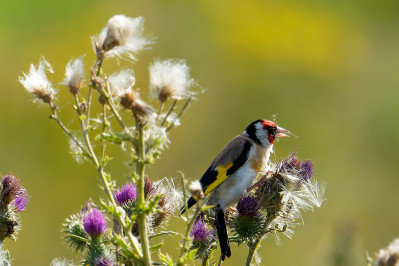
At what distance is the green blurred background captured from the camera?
620 cm

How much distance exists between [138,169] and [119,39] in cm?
36

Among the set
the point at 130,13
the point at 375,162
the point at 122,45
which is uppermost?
the point at 130,13

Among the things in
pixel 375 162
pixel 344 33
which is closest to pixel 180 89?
pixel 375 162

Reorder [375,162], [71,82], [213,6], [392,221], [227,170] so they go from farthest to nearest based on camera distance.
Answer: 1. [213,6]
2. [375,162]
3. [392,221]
4. [227,170]
5. [71,82]

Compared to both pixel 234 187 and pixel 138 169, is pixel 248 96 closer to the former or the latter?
pixel 234 187

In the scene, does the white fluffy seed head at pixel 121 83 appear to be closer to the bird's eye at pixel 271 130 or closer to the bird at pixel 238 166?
the bird at pixel 238 166

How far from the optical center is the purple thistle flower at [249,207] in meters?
2.42

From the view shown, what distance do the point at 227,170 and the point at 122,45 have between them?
131 cm

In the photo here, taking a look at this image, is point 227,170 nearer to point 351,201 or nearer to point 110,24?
point 110,24

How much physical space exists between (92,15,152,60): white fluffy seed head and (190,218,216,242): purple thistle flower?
0.69 m

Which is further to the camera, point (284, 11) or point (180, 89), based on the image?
point (284, 11)

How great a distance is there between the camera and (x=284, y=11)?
9.53 metres

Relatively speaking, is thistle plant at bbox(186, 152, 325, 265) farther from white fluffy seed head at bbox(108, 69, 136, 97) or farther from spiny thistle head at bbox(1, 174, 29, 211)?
white fluffy seed head at bbox(108, 69, 136, 97)

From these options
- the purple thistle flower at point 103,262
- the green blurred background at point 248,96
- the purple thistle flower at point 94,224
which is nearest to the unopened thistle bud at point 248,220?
the purple thistle flower at point 94,224
